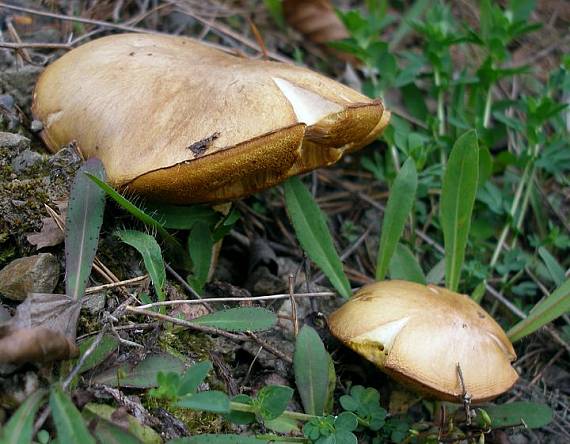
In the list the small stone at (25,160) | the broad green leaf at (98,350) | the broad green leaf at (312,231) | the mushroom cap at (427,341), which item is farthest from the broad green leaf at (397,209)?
the small stone at (25,160)

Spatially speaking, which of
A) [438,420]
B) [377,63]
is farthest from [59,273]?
[377,63]

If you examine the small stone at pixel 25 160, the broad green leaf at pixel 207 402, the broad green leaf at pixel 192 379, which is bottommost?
the broad green leaf at pixel 207 402

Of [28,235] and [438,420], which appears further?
[438,420]

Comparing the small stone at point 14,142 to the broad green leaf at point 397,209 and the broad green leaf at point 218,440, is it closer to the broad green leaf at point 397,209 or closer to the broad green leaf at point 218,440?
the broad green leaf at point 218,440

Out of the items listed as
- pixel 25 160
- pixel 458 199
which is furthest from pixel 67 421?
pixel 458 199

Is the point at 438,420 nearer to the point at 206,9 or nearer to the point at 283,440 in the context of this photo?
the point at 283,440

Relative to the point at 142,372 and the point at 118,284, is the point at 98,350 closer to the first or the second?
the point at 142,372

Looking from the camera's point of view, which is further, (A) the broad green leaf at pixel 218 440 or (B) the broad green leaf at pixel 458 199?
(B) the broad green leaf at pixel 458 199
